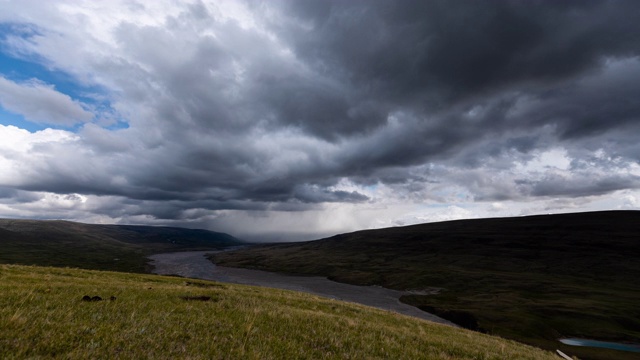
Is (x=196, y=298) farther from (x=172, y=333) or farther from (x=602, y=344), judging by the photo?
(x=602, y=344)

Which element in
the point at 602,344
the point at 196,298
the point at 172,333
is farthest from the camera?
the point at 602,344

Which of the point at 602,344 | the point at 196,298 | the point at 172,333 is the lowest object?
the point at 602,344

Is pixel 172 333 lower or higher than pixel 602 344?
higher

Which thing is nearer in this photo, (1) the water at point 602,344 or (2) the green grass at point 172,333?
(2) the green grass at point 172,333

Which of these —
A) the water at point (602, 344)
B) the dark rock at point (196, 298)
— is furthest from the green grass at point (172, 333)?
the water at point (602, 344)

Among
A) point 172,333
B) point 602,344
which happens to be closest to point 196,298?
point 172,333

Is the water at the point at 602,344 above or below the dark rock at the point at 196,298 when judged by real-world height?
below

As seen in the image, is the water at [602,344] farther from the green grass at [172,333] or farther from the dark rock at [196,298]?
the dark rock at [196,298]

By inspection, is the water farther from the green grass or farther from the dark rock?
the dark rock

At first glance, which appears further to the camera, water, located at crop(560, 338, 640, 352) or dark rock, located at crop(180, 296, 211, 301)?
water, located at crop(560, 338, 640, 352)

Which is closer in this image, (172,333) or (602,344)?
(172,333)

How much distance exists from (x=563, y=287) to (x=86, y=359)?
→ 613 feet

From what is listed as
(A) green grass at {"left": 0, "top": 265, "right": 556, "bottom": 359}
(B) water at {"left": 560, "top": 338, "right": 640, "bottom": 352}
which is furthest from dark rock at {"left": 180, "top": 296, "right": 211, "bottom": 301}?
(B) water at {"left": 560, "top": 338, "right": 640, "bottom": 352}

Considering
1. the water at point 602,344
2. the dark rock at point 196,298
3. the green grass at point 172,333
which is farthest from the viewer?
the water at point 602,344
